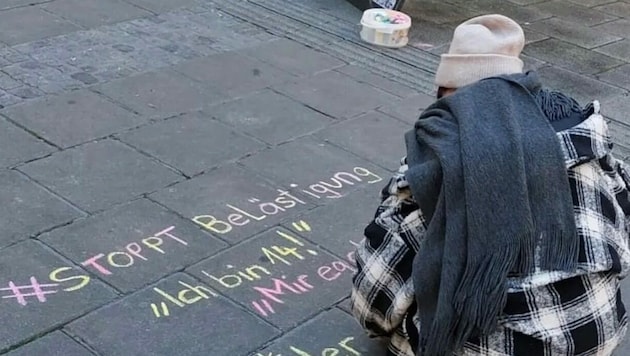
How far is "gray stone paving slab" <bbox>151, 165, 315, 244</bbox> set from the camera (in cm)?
397

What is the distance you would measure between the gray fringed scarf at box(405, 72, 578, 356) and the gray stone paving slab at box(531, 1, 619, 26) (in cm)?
516

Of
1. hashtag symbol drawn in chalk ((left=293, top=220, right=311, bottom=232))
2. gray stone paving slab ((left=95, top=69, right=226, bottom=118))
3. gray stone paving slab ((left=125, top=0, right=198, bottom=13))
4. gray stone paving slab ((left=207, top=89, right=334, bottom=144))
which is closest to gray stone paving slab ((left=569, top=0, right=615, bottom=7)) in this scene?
gray stone paving slab ((left=125, top=0, right=198, bottom=13))

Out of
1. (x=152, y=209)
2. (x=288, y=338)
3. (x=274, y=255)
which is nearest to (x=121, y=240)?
(x=152, y=209)

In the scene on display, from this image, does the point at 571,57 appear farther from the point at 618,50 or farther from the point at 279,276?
the point at 279,276

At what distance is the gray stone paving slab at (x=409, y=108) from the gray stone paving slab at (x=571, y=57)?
1345mm

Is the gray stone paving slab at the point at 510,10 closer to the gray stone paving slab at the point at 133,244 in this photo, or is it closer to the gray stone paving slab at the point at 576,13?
the gray stone paving slab at the point at 576,13

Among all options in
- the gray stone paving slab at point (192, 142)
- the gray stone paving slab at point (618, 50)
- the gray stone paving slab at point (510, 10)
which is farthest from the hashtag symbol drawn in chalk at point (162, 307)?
the gray stone paving slab at point (510, 10)

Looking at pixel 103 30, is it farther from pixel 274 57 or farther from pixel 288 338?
pixel 288 338

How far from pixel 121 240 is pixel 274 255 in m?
0.61

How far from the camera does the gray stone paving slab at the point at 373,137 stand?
15.6 ft

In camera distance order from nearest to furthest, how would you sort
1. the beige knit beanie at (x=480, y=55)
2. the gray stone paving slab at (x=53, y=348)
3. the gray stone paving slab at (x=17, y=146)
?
the beige knit beanie at (x=480, y=55) → the gray stone paving slab at (x=53, y=348) → the gray stone paving slab at (x=17, y=146)

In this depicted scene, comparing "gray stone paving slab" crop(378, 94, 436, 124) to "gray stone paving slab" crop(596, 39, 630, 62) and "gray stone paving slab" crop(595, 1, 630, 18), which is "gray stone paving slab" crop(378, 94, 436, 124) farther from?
"gray stone paving slab" crop(595, 1, 630, 18)

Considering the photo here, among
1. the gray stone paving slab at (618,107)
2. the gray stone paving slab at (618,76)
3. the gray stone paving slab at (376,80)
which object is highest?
the gray stone paving slab at (618,76)

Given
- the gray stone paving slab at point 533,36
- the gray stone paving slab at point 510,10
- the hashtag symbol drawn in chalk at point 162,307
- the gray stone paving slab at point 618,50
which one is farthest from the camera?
the gray stone paving slab at point 510,10
